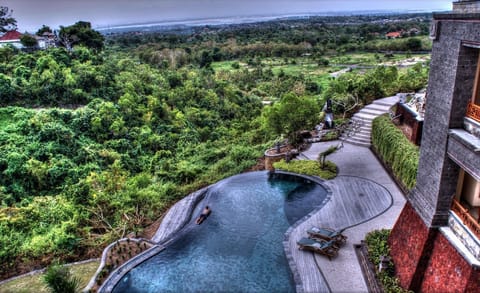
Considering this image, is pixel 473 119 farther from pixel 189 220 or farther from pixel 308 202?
pixel 189 220

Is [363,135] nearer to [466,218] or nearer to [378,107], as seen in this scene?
[378,107]

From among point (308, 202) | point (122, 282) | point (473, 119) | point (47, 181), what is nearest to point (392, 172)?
point (308, 202)

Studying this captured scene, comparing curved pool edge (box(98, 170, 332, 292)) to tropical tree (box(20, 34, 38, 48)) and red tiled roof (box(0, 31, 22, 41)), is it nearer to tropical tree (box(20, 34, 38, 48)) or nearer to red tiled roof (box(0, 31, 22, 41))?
tropical tree (box(20, 34, 38, 48))

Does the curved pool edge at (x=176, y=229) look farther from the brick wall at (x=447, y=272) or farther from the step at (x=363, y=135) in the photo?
the step at (x=363, y=135)

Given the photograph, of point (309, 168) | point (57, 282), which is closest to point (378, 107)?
point (309, 168)

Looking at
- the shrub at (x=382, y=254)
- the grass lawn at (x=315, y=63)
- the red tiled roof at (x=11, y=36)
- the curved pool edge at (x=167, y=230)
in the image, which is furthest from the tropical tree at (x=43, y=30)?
the shrub at (x=382, y=254)
